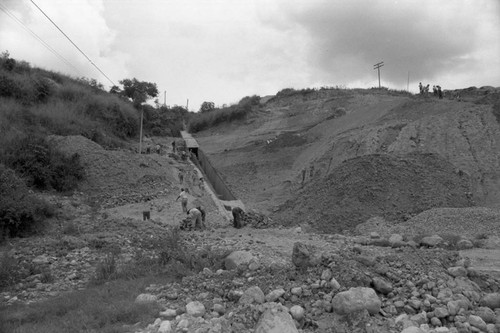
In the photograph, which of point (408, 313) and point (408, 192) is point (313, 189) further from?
point (408, 313)

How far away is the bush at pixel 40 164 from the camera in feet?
57.0

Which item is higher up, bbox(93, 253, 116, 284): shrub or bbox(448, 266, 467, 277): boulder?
bbox(448, 266, 467, 277): boulder

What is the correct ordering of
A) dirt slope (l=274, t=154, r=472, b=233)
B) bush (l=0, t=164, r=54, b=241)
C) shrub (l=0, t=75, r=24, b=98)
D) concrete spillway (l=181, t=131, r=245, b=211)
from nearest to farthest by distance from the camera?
1. bush (l=0, t=164, r=54, b=241)
2. dirt slope (l=274, t=154, r=472, b=233)
3. concrete spillway (l=181, t=131, r=245, b=211)
4. shrub (l=0, t=75, r=24, b=98)

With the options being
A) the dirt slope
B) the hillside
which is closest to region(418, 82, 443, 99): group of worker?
the hillside

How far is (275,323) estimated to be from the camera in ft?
17.0

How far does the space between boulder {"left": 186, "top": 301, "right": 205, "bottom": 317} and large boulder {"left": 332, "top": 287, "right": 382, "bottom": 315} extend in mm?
1857

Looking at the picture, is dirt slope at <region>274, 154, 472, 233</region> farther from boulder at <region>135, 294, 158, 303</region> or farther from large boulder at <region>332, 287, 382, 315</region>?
boulder at <region>135, 294, 158, 303</region>

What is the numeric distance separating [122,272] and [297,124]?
3148 cm

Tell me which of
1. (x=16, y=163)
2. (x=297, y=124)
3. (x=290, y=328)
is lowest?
(x=290, y=328)

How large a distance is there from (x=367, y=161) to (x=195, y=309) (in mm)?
12111

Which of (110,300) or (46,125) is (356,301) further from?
(46,125)

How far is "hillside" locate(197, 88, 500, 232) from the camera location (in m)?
14.9

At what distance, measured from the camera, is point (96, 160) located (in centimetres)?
2114

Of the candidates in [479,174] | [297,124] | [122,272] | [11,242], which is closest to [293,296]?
[122,272]
